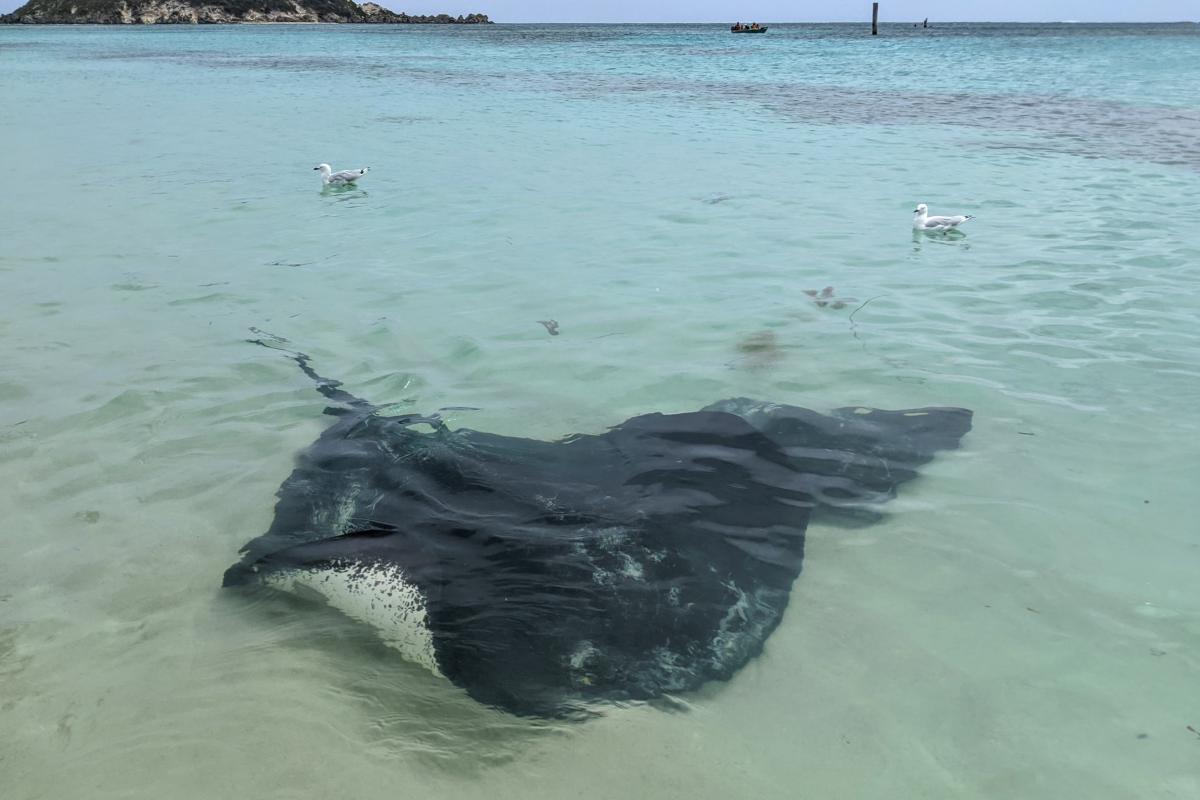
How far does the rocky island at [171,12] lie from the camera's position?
118250mm

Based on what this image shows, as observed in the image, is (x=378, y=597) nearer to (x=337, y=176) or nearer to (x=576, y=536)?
(x=576, y=536)

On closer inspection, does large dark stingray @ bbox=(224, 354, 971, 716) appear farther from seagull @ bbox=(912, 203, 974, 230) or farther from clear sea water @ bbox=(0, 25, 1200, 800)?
seagull @ bbox=(912, 203, 974, 230)

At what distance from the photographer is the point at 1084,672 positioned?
3.32 m

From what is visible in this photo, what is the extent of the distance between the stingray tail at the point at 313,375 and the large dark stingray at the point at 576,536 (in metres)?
0.34

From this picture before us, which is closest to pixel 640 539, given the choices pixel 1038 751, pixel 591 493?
pixel 591 493

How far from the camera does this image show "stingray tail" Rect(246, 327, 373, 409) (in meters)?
5.60

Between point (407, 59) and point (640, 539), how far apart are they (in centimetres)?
4730

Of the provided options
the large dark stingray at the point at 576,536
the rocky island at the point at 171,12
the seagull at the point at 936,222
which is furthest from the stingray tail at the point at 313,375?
the rocky island at the point at 171,12

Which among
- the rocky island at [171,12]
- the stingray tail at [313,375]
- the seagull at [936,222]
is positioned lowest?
the stingray tail at [313,375]

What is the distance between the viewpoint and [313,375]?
239 inches

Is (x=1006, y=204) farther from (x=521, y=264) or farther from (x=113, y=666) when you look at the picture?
(x=113, y=666)

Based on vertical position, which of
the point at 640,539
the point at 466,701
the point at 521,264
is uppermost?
the point at 521,264

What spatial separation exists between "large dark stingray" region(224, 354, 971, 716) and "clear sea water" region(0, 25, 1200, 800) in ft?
0.50

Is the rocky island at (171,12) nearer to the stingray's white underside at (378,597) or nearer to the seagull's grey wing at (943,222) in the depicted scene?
the seagull's grey wing at (943,222)
